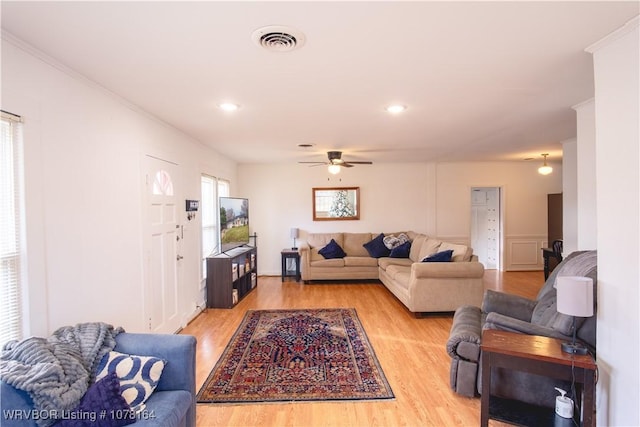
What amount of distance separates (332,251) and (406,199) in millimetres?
2044

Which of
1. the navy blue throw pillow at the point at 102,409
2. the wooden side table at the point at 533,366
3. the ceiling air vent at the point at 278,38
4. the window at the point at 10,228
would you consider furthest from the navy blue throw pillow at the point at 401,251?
the window at the point at 10,228

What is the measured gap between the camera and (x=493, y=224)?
7.50 m

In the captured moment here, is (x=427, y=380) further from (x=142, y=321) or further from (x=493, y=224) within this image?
(x=493, y=224)

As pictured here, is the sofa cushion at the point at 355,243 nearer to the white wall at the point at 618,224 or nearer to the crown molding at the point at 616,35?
the white wall at the point at 618,224

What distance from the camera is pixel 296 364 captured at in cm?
301

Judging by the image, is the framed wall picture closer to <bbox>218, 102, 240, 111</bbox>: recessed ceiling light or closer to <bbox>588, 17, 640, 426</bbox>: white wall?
<bbox>218, 102, 240, 111</bbox>: recessed ceiling light

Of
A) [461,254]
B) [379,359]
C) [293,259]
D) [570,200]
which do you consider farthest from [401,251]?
[379,359]

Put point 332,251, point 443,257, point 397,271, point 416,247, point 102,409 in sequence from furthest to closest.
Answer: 1. point 332,251
2. point 416,247
3. point 397,271
4. point 443,257
5. point 102,409

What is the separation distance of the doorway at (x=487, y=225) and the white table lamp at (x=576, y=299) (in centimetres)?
584

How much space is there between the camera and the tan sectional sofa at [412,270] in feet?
13.9

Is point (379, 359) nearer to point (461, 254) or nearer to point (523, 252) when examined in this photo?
point (461, 254)

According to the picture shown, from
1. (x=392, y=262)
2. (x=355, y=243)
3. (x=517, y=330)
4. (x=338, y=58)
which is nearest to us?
(x=338, y=58)

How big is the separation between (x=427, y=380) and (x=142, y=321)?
8.56ft

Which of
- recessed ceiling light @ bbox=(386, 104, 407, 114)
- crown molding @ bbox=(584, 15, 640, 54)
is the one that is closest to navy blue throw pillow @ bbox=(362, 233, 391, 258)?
recessed ceiling light @ bbox=(386, 104, 407, 114)
